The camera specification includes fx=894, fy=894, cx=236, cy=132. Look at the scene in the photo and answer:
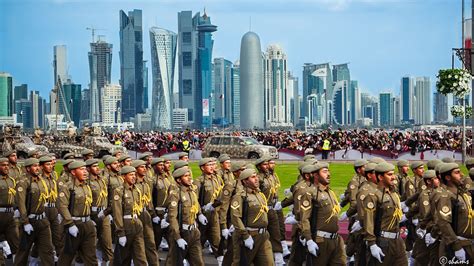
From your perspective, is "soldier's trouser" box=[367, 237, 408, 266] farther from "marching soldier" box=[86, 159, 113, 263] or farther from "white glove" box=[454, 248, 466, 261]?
"marching soldier" box=[86, 159, 113, 263]

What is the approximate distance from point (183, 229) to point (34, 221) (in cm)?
297

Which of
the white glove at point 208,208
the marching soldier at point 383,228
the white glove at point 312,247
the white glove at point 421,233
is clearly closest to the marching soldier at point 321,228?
the white glove at point 312,247

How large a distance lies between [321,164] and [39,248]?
4.80 metres

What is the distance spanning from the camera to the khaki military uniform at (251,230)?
11820 millimetres

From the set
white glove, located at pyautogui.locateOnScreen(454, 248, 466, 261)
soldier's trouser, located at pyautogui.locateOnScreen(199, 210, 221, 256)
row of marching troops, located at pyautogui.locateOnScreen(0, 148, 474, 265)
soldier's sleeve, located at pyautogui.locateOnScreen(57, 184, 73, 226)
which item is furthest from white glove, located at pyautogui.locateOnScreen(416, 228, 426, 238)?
soldier's sleeve, located at pyautogui.locateOnScreen(57, 184, 73, 226)

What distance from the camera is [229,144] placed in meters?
44.2

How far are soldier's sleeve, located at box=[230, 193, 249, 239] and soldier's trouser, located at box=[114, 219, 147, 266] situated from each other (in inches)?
72.1

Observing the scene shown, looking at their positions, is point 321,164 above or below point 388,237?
above

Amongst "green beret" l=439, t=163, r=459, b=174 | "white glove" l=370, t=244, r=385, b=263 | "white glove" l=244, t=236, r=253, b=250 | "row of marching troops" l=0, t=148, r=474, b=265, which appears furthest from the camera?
"white glove" l=244, t=236, r=253, b=250

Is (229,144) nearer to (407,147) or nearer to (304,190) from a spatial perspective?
(407,147)

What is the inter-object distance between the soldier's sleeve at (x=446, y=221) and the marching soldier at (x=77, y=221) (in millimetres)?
5201

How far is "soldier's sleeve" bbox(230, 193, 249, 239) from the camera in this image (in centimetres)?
1173

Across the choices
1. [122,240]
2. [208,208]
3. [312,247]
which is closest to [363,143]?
[208,208]

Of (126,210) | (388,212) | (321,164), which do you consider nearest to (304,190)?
(321,164)
